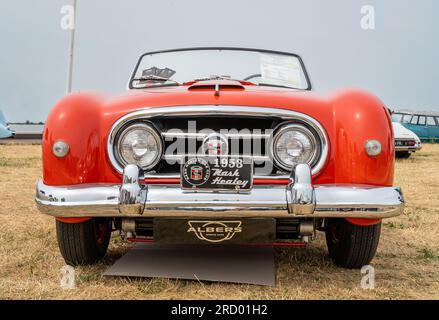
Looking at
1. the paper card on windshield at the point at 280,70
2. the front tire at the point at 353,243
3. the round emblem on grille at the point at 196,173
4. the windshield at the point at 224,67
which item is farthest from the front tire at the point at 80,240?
the paper card on windshield at the point at 280,70

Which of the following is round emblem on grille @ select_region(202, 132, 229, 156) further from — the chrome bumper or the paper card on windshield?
the paper card on windshield

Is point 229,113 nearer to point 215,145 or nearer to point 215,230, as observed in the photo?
point 215,145

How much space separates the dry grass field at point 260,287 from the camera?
275 cm

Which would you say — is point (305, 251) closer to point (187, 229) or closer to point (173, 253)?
point (173, 253)

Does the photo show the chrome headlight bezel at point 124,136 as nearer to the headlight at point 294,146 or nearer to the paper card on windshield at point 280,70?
the headlight at point 294,146

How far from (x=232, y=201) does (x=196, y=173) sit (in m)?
0.23

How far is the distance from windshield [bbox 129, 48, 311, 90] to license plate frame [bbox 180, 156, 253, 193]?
1482mm

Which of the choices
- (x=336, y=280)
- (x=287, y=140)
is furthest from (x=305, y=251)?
(x=287, y=140)

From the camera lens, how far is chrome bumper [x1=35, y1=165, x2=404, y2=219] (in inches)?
99.3

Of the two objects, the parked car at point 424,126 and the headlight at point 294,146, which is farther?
the parked car at point 424,126

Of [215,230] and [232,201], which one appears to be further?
[215,230]

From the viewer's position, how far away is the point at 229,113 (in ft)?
8.93

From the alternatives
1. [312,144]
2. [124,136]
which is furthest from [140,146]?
[312,144]

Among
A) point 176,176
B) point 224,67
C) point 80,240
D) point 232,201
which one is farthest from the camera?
point 224,67
